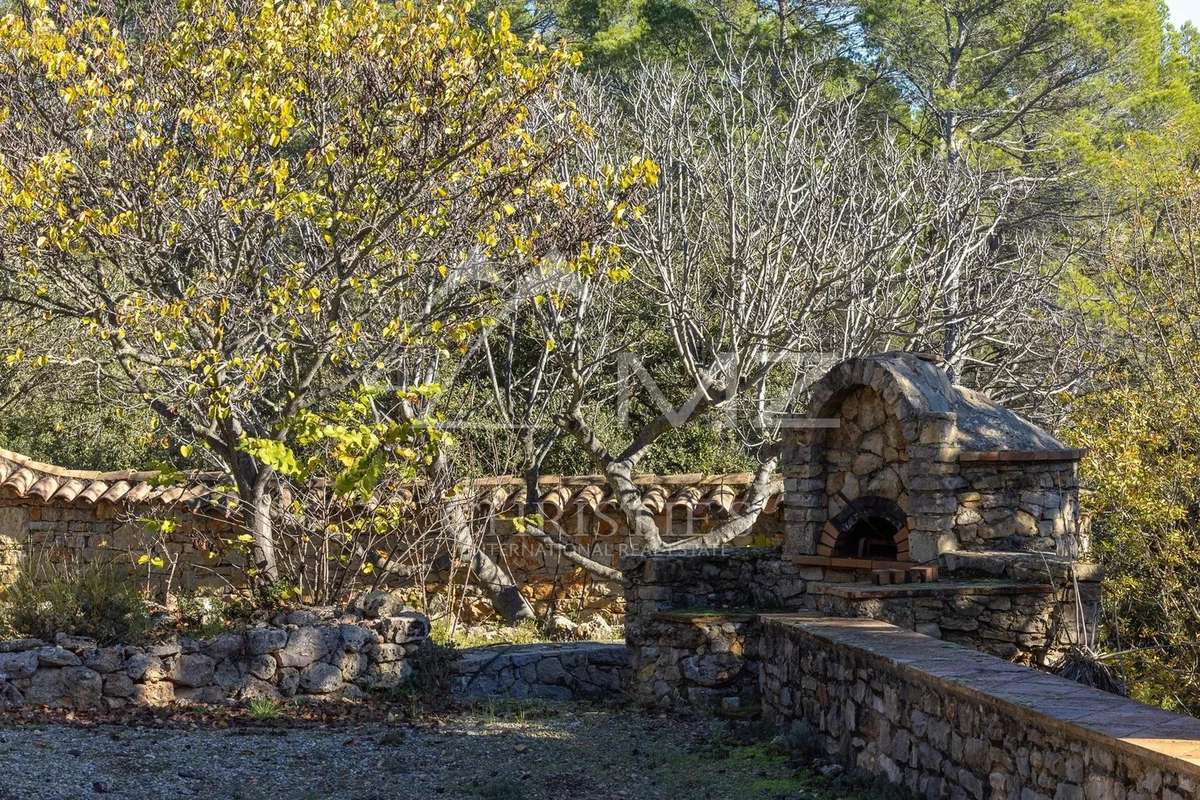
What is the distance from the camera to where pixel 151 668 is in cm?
923

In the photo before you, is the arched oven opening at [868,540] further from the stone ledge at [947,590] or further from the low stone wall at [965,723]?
the low stone wall at [965,723]

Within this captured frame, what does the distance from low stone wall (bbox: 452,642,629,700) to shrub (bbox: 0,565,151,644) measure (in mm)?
2652

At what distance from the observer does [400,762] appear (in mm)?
7480

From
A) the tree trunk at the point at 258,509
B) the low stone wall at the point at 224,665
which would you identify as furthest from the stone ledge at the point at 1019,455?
the tree trunk at the point at 258,509

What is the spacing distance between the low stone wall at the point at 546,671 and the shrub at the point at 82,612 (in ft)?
8.70

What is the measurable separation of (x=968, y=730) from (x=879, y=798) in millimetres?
783

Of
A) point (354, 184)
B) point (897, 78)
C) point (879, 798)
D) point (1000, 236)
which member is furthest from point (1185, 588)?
point (897, 78)

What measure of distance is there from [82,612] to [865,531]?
6323 millimetres

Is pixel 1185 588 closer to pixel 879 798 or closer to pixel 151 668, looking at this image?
pixel 879 798

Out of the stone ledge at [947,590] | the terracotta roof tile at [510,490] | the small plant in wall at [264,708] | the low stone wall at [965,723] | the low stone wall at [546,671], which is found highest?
the terracotta roof tile at [510,490]

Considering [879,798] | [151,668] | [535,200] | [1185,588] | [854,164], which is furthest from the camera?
[854,164]

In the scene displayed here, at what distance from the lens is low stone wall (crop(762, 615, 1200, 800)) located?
4.35 m

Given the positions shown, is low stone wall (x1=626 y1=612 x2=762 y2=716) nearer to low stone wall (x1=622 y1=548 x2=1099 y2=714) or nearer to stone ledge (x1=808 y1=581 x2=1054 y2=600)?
low stone wall (x1=622 y1=548 x2=1099 y2=714)

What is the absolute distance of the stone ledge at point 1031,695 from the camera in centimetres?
423
